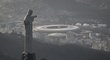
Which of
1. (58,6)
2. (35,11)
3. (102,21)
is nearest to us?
(102,21)

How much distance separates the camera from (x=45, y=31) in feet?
78.1

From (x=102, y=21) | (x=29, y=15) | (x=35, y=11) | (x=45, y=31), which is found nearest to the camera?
(x=29, y=15)

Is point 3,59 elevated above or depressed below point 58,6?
below

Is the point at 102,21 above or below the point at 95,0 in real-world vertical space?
below

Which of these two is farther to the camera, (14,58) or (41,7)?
(41,7)

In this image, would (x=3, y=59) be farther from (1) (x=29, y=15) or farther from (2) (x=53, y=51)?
(1) (x=29, y=15)

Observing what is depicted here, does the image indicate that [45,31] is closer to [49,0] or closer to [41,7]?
[41,7]

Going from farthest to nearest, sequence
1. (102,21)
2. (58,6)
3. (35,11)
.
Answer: (58,6), (35,11), (102,21)

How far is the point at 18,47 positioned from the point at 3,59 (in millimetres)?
2018

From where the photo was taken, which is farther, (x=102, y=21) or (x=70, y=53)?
(x=102, y=21)

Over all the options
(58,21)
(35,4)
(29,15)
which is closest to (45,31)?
(58,21)

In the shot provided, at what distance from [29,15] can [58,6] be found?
3149 cm

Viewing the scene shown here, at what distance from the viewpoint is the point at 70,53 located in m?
11.1

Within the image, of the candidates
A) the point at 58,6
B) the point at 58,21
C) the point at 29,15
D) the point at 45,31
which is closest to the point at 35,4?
the point at 58,6
